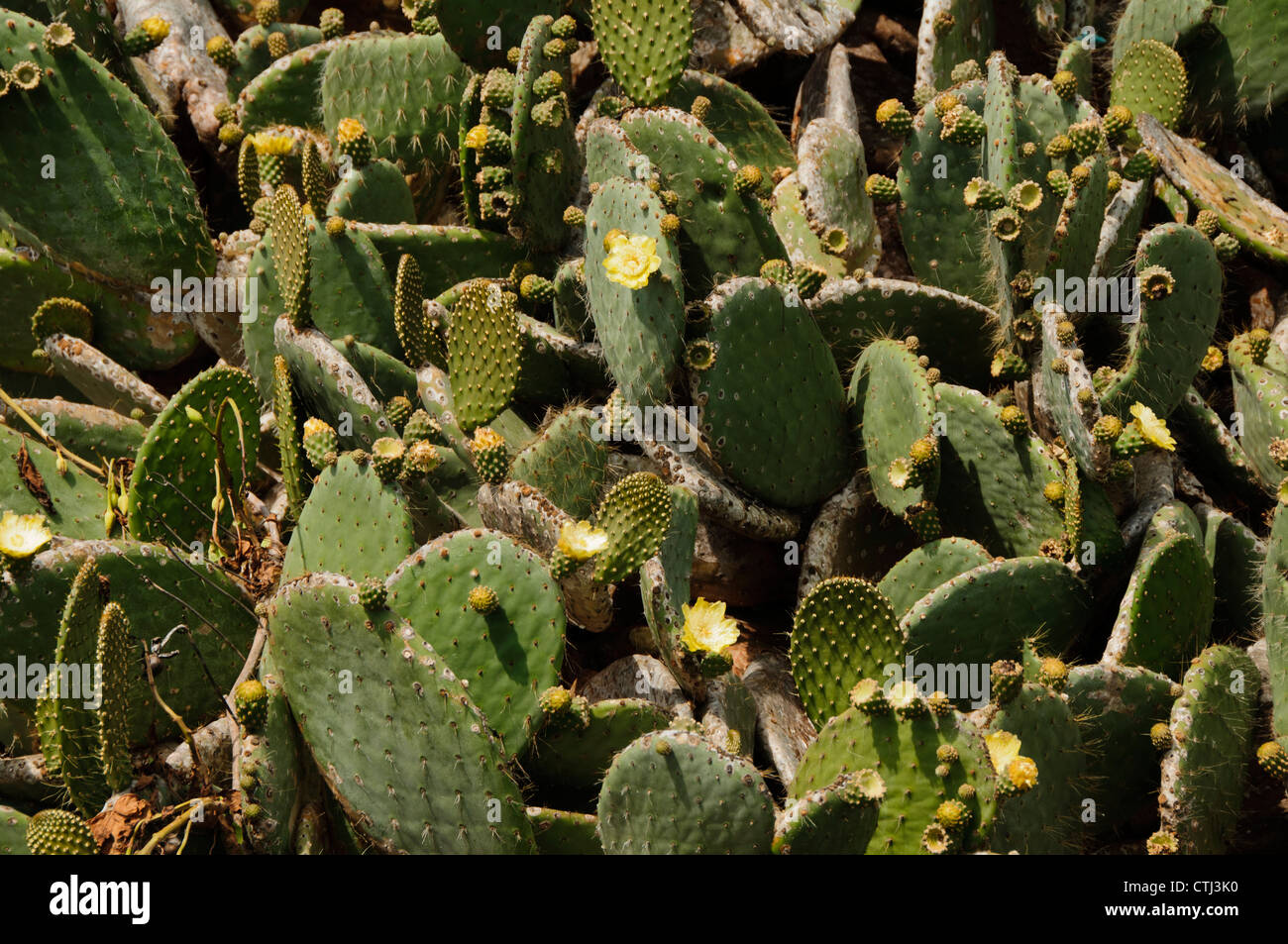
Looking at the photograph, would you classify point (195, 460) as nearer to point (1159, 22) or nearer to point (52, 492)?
point (52, 492)

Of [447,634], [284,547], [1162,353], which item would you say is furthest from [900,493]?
[284,547]

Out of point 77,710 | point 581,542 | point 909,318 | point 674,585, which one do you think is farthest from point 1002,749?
point 77,710

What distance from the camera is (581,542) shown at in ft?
12.0

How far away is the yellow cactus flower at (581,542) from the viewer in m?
3.64

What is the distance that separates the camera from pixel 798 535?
4387 mm

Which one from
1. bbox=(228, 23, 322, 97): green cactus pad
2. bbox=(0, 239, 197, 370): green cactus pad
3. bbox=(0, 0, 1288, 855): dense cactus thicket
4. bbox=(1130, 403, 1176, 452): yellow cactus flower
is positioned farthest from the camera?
bbox=(228, 23, 322, 97): green cactus pad

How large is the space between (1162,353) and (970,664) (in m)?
1.08

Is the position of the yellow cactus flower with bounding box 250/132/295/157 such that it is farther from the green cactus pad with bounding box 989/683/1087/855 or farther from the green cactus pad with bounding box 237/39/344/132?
the green cactus pad with bounding box 989/683/1087/855

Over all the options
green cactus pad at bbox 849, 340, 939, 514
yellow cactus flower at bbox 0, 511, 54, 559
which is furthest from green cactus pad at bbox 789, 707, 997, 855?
yellow cactus flower at bbox 0, 511, 54, 559

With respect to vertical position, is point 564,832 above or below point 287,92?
below

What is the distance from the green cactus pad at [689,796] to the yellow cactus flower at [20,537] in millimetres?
1592

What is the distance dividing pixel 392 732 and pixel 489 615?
0.40 metres

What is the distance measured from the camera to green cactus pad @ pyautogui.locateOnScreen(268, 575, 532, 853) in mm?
3244

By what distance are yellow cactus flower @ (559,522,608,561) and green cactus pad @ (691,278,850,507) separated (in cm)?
58
